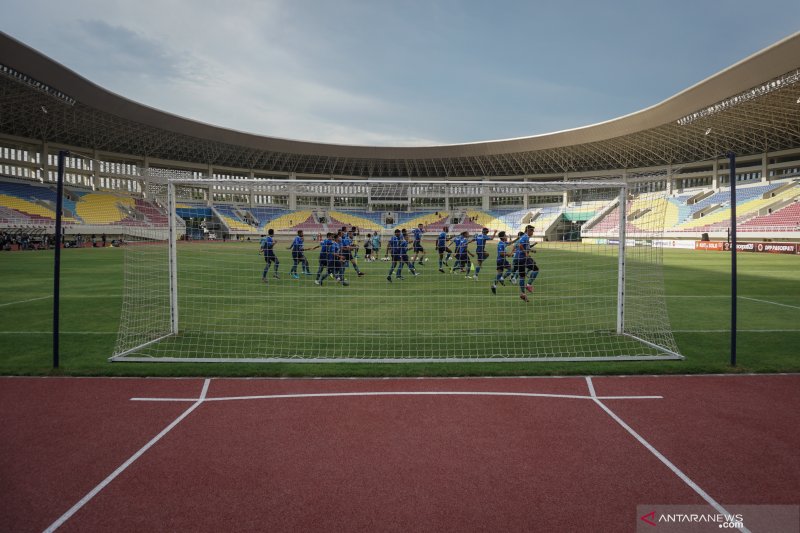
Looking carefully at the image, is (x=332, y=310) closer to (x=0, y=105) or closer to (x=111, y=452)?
(x=111, y=452)

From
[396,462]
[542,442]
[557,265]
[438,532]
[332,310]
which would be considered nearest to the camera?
[438,532]

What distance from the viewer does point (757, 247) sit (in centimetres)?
3400

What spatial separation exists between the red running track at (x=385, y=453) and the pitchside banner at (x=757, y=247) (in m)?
33.6

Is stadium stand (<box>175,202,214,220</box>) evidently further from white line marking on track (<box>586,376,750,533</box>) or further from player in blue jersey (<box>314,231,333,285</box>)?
white line marking on track (<box>586,376,750,533</box>)

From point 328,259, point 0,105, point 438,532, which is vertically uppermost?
point 0,105

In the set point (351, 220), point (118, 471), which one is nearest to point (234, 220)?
point (351, 220)

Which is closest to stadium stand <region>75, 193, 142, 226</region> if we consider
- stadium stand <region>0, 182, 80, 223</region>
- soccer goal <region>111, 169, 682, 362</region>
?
stadium stand <region>0, 182, 80, 223</region>

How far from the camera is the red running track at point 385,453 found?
3.23m

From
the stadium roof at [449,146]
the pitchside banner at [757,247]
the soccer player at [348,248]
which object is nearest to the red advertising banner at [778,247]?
the pitchside banner at [757,247]

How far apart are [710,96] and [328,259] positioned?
3675 cm

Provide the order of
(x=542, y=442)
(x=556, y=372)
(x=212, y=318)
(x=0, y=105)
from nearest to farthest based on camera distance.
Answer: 1. (x=542, y=442)
2. (x=556, y=372)
3. (x=212, y=318)
4. (x=0, y=105)

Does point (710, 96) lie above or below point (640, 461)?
above

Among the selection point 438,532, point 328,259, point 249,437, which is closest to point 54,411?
point 249,437

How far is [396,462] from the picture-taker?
3.90 metres
